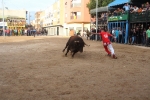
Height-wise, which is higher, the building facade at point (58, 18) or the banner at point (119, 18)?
the building facade at point (58, 18)

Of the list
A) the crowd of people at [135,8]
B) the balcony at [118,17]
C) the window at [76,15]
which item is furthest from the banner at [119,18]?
the window at [76,15]

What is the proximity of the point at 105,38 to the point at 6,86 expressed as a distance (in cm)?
710

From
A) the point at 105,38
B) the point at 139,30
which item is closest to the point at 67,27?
the point at 139,30

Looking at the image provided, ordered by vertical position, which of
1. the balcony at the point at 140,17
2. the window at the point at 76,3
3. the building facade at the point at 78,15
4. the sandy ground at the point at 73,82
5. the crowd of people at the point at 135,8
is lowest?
the sandy ground at the point at 73,82

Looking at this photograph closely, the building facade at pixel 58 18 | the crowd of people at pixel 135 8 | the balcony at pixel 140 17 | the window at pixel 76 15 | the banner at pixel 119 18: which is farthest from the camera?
the building facade at pixel 58 18

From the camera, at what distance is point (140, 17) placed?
2247 cm

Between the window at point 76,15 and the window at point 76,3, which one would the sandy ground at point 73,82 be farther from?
the window at point 76,3

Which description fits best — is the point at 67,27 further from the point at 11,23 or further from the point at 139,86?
the point at 139,86

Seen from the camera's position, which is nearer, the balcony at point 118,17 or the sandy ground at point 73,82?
the sandy ground at point 73,82

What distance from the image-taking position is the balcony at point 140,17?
21406mm

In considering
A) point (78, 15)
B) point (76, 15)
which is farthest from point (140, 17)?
point (76, 15)

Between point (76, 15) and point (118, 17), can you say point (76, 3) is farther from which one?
point (118, 17)

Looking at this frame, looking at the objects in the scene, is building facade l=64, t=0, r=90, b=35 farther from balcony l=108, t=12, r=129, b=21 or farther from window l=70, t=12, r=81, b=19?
balcony l=108, t=12, r=129, b=21

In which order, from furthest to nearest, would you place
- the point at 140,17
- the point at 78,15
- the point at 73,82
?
the point at 78,15
the point at 140,17
the point at 73,82
